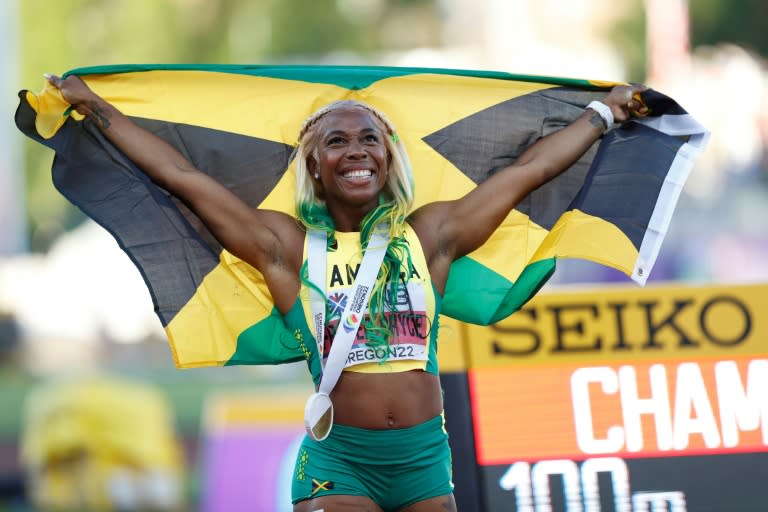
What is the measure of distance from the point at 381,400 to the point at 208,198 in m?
0.93

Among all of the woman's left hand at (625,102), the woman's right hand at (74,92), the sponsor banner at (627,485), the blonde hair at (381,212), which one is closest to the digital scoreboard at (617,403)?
the sponsor banner at (627,485)

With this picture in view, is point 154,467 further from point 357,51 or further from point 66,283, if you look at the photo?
point 357,51

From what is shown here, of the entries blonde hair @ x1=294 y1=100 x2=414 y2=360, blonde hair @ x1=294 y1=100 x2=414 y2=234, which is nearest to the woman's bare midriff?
blonde hair @ x1=294 y1=100 x2=414 y2=360

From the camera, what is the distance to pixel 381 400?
418 cm

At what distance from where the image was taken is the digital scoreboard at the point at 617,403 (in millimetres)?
4812

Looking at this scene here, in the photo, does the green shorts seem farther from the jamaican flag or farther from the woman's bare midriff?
the jamaican flag

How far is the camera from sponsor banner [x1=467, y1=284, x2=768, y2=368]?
4.96 metres

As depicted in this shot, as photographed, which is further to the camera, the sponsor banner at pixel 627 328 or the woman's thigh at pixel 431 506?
the sponsor banner at pixel 627 328

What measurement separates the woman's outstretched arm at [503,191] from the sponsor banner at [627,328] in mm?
568

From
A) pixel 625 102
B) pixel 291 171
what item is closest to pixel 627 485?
pixel 625 102

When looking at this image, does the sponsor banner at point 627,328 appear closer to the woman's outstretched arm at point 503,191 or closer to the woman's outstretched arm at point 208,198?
the woman's outstretched arm at point 503,191

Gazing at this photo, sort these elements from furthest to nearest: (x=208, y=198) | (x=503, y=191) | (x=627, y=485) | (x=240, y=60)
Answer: (x=240, y=60), (x=627, y=485), (x=503, y=191), (x=208, y=198)

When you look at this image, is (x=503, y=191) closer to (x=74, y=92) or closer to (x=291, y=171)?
(x=291, y=171)

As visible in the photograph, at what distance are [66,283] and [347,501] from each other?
10.5 metres
